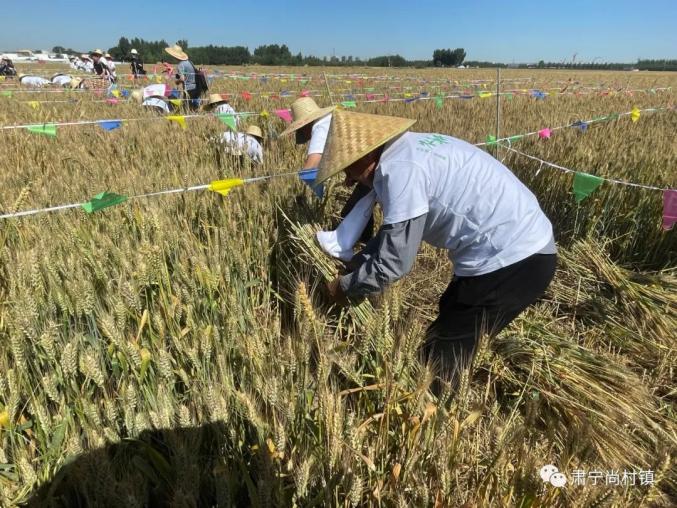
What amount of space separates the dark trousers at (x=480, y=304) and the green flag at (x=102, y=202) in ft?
5.25

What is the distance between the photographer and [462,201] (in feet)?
4.76

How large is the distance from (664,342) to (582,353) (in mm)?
573

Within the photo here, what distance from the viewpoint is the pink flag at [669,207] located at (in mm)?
2324

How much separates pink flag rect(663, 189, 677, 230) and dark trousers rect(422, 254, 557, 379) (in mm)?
1244

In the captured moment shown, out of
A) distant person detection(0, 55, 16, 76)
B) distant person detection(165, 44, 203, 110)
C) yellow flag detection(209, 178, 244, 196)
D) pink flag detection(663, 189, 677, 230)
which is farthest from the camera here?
distant person detection(0, 55, 16, 76)

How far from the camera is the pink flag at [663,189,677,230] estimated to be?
2.32 metres

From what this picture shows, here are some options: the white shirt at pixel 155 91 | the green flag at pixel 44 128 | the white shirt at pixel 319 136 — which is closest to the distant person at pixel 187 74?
the white shirt at pixel 155 91

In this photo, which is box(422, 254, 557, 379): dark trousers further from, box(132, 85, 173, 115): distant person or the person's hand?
box(132, 85, 173, 115): distant person

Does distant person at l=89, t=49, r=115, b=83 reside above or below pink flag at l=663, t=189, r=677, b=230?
above

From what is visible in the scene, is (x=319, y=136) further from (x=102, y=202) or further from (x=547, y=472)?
(x=547, y=472)

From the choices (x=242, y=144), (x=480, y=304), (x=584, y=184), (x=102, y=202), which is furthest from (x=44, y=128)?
(x=584, y=184)

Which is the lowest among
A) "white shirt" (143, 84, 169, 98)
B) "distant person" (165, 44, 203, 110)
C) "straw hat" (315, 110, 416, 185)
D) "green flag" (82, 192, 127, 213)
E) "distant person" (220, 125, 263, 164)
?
"green flag" (82, 192, 127, 213)

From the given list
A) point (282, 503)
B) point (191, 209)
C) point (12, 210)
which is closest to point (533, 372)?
point (282, 503)

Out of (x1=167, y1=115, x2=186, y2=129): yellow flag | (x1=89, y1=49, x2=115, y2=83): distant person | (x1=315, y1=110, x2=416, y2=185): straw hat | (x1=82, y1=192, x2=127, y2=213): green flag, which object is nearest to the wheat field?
(x1=82, y1=192, x2=127, y2=213): green flag
